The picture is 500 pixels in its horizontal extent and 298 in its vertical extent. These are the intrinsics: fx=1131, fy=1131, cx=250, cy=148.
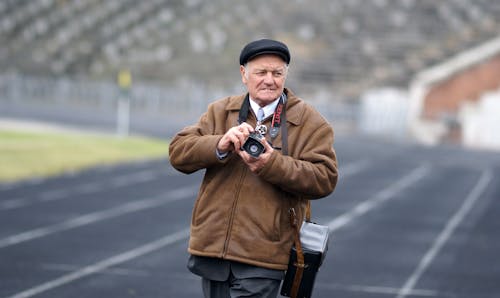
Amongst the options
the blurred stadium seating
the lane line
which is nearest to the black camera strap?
the lane line

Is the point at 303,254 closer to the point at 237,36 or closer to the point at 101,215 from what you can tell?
the point at 101,215

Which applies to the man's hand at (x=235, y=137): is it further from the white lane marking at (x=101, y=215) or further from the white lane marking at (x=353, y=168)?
the white lane marking at (x=353, y=168)

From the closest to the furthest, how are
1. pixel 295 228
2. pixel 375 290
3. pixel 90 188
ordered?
pixel 295 228
pixel 375 290
pixel 90 188

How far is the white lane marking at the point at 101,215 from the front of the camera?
12.9 meters

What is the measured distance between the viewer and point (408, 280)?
438 inches

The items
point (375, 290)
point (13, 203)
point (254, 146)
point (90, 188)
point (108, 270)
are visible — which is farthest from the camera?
point (90, 188)

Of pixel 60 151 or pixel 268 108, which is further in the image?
pixel 60 151

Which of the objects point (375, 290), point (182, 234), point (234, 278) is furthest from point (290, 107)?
point (182, 234)

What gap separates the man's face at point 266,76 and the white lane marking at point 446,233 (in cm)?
516

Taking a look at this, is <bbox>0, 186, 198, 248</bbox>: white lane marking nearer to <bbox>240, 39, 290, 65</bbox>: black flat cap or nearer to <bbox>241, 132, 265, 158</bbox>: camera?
<bbox>240, 39, 290, 65</bbox>: black flat cap

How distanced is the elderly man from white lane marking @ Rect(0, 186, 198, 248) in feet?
23.5

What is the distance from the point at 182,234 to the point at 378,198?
5635 millimetres

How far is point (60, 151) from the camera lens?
2366cm

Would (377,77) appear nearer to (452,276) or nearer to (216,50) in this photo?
(216,50)
